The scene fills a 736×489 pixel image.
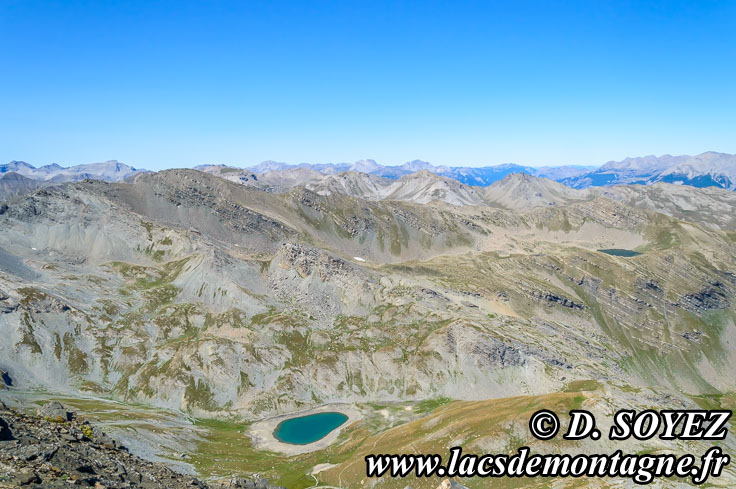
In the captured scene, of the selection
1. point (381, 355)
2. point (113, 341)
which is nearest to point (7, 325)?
point (113, 341)

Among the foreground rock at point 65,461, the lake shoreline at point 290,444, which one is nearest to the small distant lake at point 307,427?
the lake shoreline at point 290,444

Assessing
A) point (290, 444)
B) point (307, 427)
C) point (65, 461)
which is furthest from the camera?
point (307, 427)

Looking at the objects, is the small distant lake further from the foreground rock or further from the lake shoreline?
the foreground rock

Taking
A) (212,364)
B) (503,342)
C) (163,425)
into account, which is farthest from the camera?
(503,342)

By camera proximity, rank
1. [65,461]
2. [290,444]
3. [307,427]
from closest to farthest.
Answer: [65,461]
[290,444]
[307,427]

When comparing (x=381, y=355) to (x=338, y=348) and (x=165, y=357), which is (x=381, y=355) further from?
(x=165, y=357)

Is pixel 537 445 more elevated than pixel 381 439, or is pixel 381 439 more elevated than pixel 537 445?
pixel 537 445

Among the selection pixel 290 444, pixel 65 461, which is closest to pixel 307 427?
pixel 290 444

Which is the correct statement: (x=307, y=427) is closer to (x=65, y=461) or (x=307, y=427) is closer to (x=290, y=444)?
(x=290, y=444)
